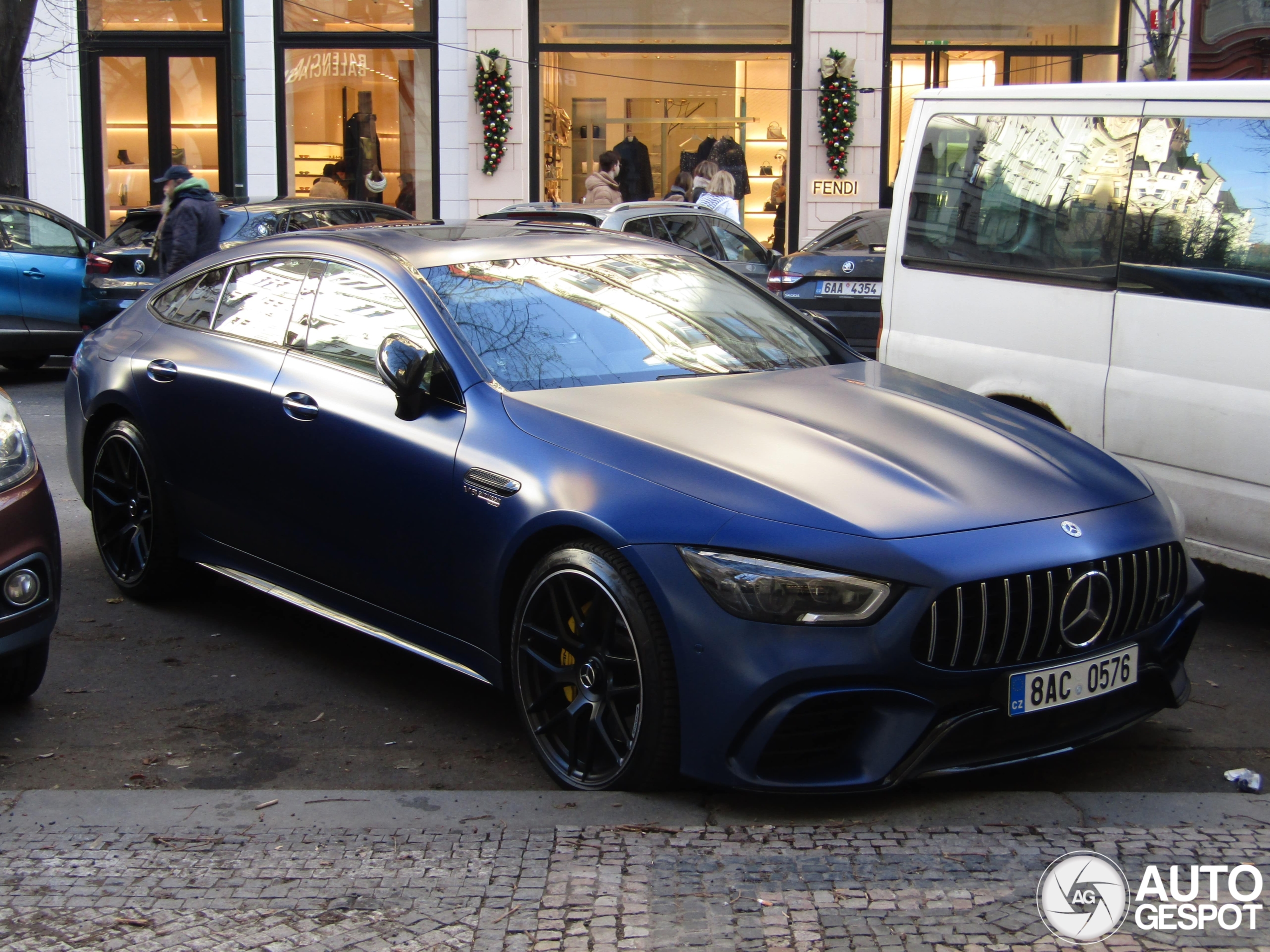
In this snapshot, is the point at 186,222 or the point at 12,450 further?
the point at 186,222

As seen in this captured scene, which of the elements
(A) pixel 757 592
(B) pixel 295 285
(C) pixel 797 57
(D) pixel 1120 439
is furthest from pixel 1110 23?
(A) pixel 757 592

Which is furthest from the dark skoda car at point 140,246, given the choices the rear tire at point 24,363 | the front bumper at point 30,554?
the front bumper at point 30,554

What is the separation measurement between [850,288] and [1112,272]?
20.6ft

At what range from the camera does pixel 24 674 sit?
15.6ft

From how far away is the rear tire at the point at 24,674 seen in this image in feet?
15.4

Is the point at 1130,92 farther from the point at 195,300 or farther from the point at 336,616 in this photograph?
the point at 195,300

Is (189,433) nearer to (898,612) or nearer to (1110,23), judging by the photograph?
(898,612)

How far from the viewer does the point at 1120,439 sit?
225 inches

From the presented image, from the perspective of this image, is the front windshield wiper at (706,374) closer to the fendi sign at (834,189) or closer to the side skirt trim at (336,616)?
the side skirt trim at (336,616)

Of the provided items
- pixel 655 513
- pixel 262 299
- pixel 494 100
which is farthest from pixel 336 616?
pixel 494 100

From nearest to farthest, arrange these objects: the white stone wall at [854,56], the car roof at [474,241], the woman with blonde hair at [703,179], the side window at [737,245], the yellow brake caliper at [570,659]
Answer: the yellow brake caliper at [570,659], the car roof at [474,241], the side window at [737,245], the woman with blonde hair at [703,179], the white stone wall at [854,56]

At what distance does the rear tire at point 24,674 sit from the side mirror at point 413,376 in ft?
4.58

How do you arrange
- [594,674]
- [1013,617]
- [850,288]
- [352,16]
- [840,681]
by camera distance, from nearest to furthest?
1. [840,681]
2. [1013,617]
3. [594,674]
4. [850,288]
5. [352,16]

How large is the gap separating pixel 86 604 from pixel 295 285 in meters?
1.80
